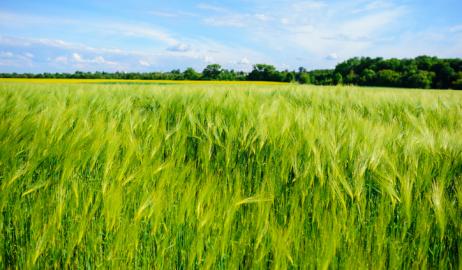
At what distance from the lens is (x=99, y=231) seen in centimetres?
91

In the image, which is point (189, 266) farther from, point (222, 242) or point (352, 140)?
point (352, 140)

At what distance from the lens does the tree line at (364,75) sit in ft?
132

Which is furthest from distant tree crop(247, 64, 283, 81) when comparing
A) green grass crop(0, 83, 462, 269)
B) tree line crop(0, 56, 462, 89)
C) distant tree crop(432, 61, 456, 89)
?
green grass crop(0, 83, 462, 269)

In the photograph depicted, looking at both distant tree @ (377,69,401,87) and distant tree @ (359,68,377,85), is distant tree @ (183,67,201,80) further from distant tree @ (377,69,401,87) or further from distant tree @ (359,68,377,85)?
distant tree @ (377,69,401,87)

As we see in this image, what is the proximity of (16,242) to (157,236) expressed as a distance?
0.53 meters

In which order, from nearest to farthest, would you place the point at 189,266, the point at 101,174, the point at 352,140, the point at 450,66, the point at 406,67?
the point at 189,266, the point at 101,174, the point at 352,140, the point at 450,66, the point at 406,67

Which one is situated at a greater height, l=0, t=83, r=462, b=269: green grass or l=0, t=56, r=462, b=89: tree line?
l=0, t=56, r=462, b=89: tree line

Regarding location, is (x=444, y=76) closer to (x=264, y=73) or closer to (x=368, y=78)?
(x=368, y=78)

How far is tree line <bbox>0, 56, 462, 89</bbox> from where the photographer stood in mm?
40219

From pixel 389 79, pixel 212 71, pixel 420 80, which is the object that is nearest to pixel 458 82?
pixel 420 80

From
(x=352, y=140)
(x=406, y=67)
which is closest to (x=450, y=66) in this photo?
(x=406, y=67)

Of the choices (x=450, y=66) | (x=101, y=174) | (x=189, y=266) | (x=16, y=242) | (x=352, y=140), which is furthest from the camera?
(x=450, y=66)

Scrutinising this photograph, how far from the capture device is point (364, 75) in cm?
5122

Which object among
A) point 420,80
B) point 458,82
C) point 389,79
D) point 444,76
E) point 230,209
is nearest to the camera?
point 230,209
